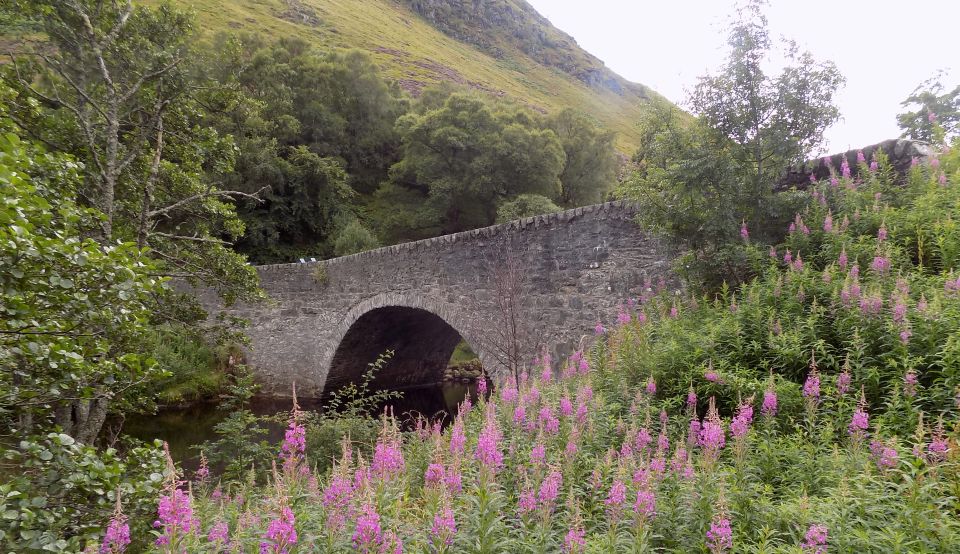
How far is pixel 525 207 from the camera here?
23.7 metres

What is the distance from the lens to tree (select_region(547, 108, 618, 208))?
29625mm

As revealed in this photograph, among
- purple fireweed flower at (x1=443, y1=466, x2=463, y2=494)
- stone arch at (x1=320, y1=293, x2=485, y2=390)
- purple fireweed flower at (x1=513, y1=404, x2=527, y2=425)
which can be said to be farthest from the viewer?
stone arch at (x1=320, y1=293, x2=485, y2=390)

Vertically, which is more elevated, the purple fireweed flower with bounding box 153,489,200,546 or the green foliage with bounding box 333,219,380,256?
the green foliage with bounding box 333,219,380,256

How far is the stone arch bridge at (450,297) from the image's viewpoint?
27.8ft

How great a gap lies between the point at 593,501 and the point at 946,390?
2.52 meters

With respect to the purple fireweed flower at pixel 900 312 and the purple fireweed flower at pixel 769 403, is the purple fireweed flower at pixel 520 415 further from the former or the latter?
the purple fireweed flower at pixel 900 312

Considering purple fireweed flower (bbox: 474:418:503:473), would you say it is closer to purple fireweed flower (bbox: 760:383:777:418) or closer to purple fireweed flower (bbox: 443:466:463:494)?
purple fireweed flower (bbox: 443:466:463:494)

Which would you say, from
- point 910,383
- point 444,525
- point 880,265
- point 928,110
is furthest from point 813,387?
point 928,110

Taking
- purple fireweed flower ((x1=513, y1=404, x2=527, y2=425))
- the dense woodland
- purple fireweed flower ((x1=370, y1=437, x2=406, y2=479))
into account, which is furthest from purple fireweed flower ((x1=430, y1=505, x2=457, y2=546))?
purple fireweed flower ((x1=513, y1=404, x2=527, y2=425))

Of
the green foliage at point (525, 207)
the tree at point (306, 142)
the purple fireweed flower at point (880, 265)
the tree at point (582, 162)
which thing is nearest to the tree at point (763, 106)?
the purple fireweed flower at point (880, 265)

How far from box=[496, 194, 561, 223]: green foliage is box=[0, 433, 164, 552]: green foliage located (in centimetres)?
2101

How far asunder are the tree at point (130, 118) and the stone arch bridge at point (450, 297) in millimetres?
1663

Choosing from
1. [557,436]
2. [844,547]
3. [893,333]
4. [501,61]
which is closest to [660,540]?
[844,547]

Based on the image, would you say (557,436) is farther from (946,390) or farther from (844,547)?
(946,390)
